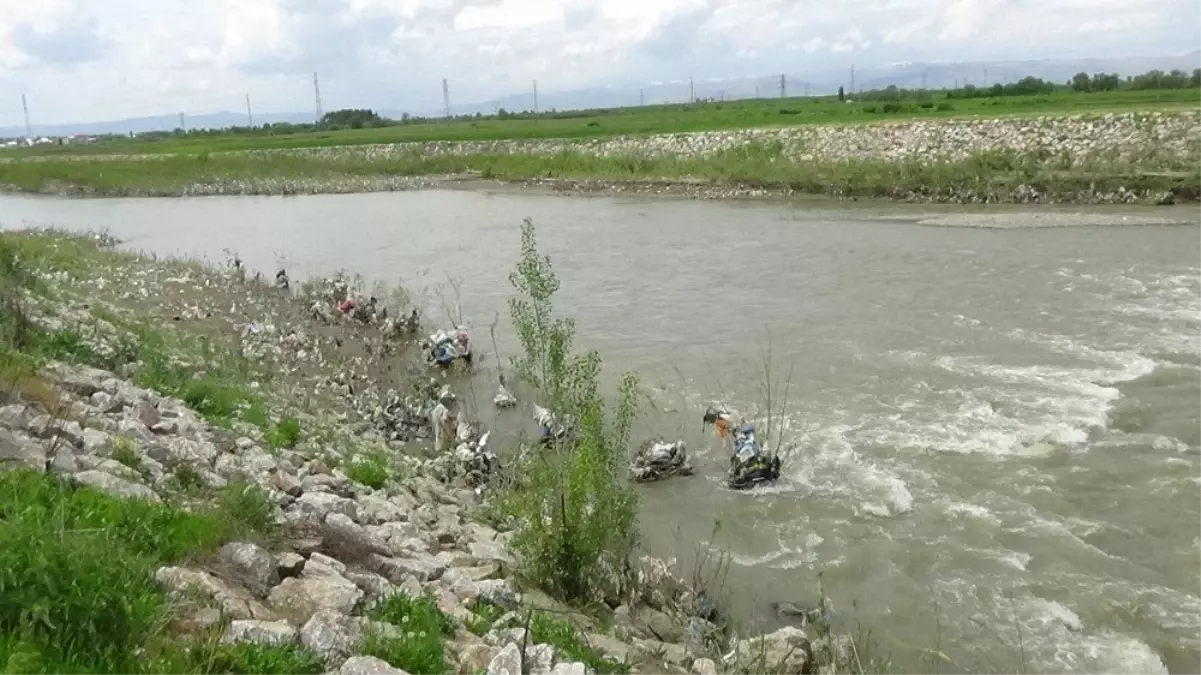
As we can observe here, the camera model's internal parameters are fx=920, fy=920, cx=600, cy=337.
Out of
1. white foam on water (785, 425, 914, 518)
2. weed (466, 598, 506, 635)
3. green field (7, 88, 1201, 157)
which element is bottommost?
white foam on water (785, 425, 914, 518)

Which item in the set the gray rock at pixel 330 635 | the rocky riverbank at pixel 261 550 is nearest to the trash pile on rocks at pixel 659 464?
the rocky riverbank at pixel 261 550

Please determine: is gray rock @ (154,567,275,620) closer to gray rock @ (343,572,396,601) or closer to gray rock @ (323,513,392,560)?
gray rock @ (343,572,396,601)

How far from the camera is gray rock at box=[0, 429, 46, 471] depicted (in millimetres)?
6389

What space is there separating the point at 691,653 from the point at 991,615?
336cm

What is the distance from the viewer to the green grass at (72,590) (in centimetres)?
412

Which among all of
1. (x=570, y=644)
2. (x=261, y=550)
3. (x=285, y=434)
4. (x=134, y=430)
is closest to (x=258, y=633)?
(x=261, y=550)

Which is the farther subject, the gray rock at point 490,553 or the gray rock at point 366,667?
the gray rock at point 490,553

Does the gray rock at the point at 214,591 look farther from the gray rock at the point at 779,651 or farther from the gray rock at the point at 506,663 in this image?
the gray rock at the point at 779,651

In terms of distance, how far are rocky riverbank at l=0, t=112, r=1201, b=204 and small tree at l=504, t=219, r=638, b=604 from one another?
34430mm

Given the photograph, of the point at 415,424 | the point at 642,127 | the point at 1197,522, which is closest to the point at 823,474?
the point at 1197,522

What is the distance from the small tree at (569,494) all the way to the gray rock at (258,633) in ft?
10.3

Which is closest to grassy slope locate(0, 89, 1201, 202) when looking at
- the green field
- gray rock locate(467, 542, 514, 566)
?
the green field

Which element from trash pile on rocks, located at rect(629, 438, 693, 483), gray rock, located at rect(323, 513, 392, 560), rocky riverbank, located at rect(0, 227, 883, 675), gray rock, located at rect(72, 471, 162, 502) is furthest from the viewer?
trash pile on rocks, located at rect(629, 438, 693, 483)

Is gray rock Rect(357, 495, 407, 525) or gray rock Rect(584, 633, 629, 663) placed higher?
gray rock Rect(357, 495, 407, 525)
